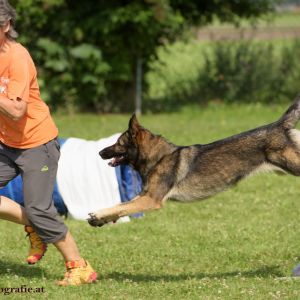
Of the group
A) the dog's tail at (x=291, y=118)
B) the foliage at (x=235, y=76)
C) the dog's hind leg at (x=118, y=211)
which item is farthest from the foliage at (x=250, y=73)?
the dog's hind leg at (x=118, y=211)

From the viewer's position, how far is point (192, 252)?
6.66 m

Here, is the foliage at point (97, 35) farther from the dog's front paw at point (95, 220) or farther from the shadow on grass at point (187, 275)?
the dog's front paw at point (95, 220)

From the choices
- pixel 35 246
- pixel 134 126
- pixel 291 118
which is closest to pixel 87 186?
pixel 134 126

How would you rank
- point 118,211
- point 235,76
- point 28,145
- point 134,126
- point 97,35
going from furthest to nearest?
point 235,76 < point 97,35 < point 134,126 < point 118,211 < point 28,145

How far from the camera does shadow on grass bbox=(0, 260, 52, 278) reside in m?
5.92

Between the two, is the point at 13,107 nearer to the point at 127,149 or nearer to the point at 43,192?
the point at 43,192

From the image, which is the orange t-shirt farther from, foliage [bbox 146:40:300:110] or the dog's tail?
foliage [bbox 146:40:300:110]

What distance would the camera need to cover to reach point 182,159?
233 inches

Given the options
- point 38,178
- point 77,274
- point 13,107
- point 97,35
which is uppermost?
point 13,107

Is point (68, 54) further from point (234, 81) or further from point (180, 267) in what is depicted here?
point (180, 267)

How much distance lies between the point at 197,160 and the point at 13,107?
1.68m

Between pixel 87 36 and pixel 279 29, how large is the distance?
8.42 m

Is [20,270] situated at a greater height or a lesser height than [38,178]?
lesser

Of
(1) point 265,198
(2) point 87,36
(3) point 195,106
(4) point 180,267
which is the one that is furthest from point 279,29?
(4) point 180,267
